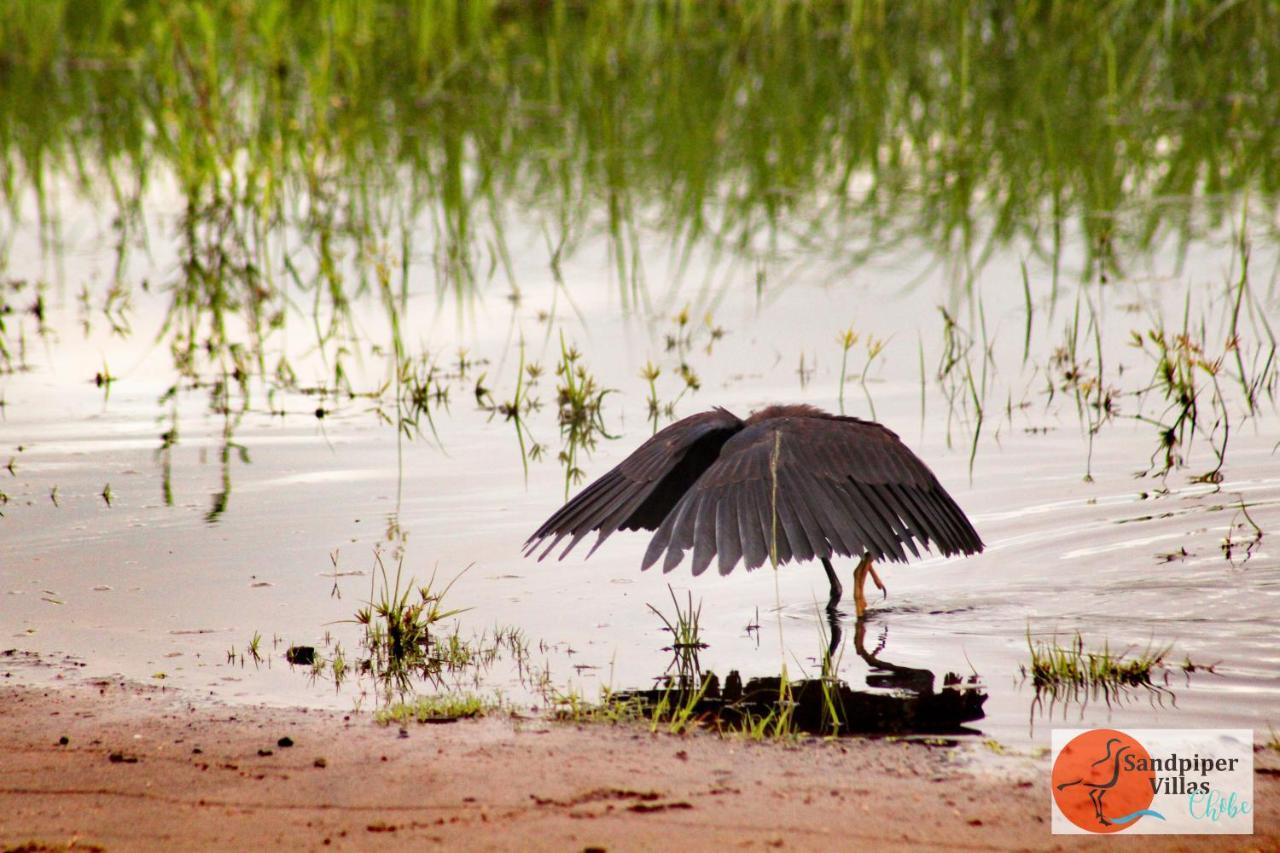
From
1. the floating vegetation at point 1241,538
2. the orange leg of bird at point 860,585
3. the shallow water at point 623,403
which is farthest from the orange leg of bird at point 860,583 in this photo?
the floating vegetation at point 1241,538

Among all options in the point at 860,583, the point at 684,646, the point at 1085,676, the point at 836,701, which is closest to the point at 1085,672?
the point at 1085,676

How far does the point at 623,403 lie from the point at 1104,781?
438cm

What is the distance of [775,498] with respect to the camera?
15.4ft

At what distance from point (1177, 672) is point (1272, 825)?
1134 millimetres

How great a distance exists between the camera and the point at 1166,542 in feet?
18.8

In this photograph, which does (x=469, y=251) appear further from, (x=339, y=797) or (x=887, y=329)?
(x=339, y=797)

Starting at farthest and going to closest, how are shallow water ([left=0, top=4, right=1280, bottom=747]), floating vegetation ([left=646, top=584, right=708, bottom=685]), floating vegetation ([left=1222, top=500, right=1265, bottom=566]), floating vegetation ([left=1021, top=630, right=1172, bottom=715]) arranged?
floating vegetation ([left=1222, top=500, right=1265, bottom=566]) → shallow water ([left=0, top=4, right=1280, bottom=747]) → floating vegetation ([left=646, top=584, right=708, bottom=685]) → floating vegetation ([left=1021, top=630, right=1172, bottom=715])

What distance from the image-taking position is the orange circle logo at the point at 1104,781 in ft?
11.3

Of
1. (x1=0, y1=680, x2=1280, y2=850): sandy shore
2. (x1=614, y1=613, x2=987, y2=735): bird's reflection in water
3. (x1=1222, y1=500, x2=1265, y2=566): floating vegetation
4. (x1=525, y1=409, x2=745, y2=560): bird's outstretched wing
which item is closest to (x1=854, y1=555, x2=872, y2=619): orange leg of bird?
(x1=614, y1=613, x2=987, y2=735): bird's reflection in water

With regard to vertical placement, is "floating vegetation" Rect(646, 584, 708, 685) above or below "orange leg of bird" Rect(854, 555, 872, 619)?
below

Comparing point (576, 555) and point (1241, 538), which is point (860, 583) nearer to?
point (576, 555)

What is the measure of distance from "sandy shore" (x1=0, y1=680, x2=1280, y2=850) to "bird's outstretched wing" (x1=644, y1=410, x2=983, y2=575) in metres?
0.87

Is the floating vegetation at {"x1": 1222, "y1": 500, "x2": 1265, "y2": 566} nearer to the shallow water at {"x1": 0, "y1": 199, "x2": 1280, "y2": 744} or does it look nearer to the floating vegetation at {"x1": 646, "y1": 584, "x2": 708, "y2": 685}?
the shallow water at {"x1": 0, "y1": 199, "x2": 1280, "y2": 744}

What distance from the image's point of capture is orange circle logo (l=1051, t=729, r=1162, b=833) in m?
3.45
